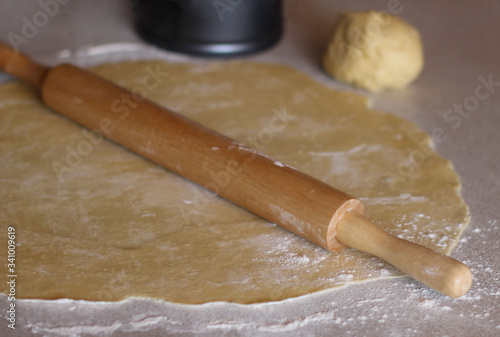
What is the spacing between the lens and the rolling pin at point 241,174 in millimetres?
1240

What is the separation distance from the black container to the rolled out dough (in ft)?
0.63

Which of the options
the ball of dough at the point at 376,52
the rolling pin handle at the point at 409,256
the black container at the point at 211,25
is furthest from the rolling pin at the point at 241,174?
the ball of dough at the point at 376,52

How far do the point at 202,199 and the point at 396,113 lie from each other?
0.75 meters

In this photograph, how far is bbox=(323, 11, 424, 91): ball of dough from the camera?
2.01 meters

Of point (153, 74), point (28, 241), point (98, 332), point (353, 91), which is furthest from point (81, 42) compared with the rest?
point (98, 332)

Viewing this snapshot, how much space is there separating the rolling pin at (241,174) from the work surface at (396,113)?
9 centimetres

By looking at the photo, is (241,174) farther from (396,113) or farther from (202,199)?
(396,113)

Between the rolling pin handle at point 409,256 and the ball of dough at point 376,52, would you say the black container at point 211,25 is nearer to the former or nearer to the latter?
the ball of dough at point 376,52

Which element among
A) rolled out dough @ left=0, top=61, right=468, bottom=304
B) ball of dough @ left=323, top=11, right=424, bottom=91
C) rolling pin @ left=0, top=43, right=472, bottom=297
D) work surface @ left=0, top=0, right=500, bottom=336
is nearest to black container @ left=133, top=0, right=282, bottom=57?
work surface @ left=0, top=0, right=500, bottom=336

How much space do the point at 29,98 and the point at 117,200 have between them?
0.62 meters

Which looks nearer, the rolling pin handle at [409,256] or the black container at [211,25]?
the rolling pin handle at [409,256]

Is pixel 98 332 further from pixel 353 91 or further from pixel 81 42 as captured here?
pixel 81 42

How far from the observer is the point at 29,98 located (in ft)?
6.34

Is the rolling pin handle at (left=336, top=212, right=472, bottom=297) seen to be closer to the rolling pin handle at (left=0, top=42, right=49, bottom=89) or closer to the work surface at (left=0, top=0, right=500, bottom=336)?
the work surface at (left=0, top=0, right=500, bottom=336)
